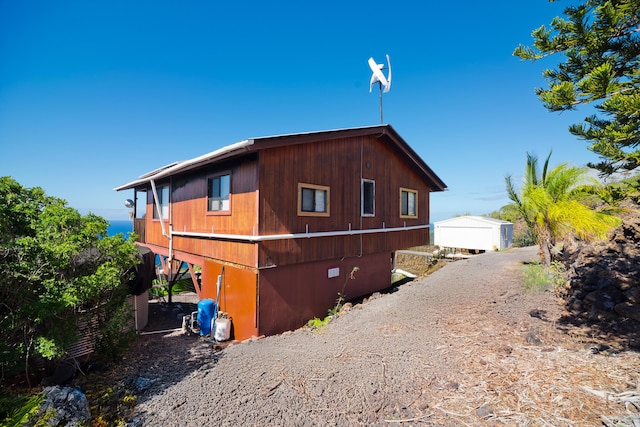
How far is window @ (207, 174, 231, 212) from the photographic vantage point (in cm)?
913

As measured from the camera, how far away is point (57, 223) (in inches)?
220

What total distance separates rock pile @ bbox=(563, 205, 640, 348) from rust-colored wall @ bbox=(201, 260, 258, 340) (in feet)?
24.1

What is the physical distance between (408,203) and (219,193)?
7942mm

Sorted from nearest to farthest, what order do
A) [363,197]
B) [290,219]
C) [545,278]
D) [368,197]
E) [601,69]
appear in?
[601,69] < [290,219] < [545,278] < [363,197] < [368,197]

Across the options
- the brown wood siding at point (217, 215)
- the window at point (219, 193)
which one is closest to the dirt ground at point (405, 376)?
the brown wood siding at point (217, 215)

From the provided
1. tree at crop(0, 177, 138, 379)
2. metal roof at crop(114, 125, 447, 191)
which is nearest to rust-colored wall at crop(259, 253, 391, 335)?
metal roof at crop(114, 125, 447, 191)

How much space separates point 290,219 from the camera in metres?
8.63

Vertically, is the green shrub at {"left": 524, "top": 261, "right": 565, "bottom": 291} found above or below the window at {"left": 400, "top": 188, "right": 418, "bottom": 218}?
below

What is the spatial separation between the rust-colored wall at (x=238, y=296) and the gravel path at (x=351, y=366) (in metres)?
0.85

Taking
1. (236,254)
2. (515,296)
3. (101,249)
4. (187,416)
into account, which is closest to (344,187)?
(236,254)

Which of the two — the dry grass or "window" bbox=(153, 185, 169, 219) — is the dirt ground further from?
"window" bbox=(153, 185, 169, 219)

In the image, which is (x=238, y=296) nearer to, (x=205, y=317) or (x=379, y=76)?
(x=205, y=317)

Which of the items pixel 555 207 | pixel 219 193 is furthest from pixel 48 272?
pixel 555 207

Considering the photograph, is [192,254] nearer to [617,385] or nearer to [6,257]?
[6,257]
